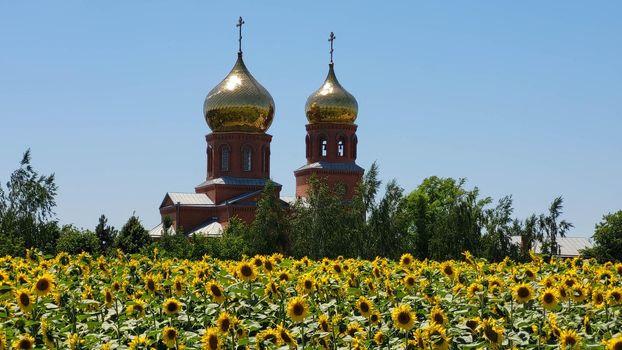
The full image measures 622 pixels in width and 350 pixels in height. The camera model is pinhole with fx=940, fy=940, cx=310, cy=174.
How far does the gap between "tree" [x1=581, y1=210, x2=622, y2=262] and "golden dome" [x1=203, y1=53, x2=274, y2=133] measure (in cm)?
2043

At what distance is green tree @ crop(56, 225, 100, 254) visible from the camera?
125ft

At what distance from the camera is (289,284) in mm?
8453

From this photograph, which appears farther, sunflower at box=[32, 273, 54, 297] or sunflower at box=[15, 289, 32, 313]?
sunflower at box=[32, 273, 54, 297]

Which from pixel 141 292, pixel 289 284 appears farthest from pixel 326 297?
pixel 141 292

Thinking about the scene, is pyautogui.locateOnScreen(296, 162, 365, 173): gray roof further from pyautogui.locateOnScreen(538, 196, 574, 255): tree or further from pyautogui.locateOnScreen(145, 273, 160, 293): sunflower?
pyautogui.locateOnScreen(145, 273, 160, 293): sunflower

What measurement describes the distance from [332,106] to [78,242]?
53.8 ft

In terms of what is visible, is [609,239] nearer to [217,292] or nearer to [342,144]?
[342,144]

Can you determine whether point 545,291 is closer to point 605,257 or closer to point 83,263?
A: point 83,263

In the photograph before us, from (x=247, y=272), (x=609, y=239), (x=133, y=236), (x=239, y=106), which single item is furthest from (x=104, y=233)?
(x=247, y=272)

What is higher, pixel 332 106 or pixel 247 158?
pixel 332 106

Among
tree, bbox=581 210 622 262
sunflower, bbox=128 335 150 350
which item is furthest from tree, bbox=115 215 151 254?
sunflower, bbox=128 335 150 350

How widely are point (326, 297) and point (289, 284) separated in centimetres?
42

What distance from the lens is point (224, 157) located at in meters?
48.3

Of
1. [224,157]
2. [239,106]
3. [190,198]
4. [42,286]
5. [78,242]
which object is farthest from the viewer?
[190,198]
